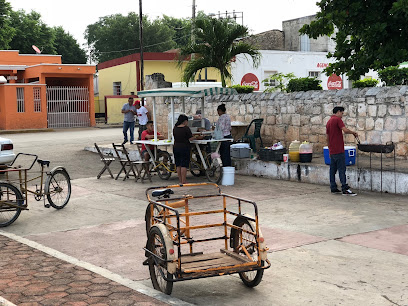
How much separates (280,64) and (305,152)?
76.9ft

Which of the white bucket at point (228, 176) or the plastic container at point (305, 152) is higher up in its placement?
the plastic container at point (305, 152)

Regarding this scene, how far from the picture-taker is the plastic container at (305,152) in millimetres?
13391

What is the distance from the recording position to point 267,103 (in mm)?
16375

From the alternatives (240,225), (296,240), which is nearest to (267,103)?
(296,240)

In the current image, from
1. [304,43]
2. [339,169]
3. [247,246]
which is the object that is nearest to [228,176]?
[339,169]

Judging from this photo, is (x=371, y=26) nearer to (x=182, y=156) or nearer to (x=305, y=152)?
(x=305, y=152)

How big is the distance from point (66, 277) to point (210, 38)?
48.6 ft

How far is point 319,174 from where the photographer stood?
12.8m

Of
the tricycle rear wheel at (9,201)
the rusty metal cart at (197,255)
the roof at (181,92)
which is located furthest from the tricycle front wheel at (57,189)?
the rusty metal cart at (197,255)

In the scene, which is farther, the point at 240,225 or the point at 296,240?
the point at 296,240

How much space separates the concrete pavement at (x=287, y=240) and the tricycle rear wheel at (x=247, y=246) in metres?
0.10

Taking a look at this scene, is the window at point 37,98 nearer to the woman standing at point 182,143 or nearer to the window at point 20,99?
the window at point 20,99

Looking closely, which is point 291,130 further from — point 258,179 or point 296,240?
point 296,240

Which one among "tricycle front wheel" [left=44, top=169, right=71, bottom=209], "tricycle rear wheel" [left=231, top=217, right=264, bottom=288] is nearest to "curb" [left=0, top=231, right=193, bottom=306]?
"tricycle rear wheel" [left=231, top=217, right=264, bottom=288]
